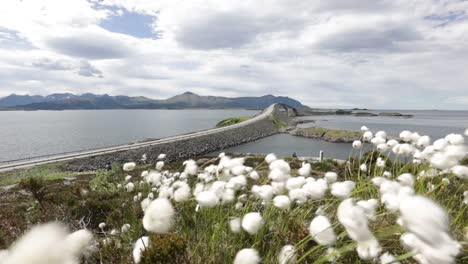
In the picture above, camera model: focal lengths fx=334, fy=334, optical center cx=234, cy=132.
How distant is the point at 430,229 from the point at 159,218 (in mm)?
1440

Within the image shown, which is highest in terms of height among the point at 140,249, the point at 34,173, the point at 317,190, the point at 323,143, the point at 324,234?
the point at 317,190

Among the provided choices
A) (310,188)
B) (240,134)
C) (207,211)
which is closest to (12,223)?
(207,211)

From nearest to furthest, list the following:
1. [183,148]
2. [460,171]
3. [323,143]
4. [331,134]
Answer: [460,171], [183,148], [323,143], [331,134]

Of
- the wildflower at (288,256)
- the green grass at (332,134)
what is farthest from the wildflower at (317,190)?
the green grass at (332,134)

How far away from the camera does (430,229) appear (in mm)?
1254

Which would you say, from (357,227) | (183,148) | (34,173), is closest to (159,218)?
(357,227)

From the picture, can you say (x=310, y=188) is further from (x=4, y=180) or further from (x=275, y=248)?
(x=4, y=180)

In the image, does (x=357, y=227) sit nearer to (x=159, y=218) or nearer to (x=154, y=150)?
(x=159, y=218)

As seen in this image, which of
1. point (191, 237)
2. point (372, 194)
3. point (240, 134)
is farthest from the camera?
point (240, 134)

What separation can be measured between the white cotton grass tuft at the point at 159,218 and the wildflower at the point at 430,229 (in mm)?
1312

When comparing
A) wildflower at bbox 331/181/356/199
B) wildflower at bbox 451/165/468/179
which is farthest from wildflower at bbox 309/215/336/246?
wildflower at bbox 451/165/468/179

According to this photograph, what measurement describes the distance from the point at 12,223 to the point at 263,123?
87.7 meters

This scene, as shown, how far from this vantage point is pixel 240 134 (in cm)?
6956

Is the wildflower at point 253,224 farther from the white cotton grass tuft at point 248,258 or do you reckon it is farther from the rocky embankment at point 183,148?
the rocky embankment at point 183,148
